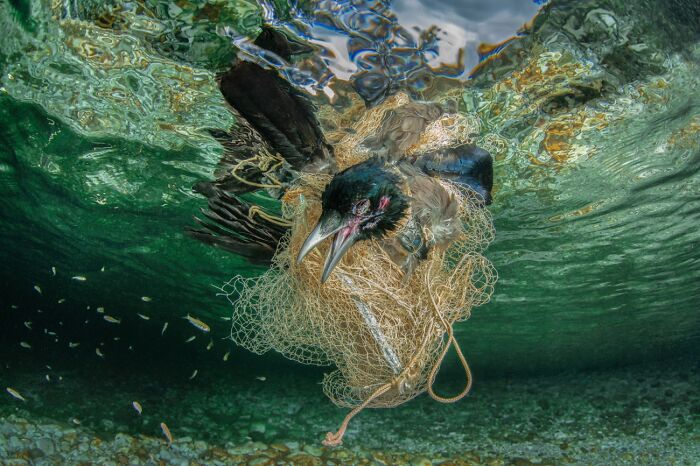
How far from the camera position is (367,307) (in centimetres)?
376

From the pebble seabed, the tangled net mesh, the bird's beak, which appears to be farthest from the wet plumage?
the pebble seabed

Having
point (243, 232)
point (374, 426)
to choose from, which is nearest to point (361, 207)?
point (243, 232)

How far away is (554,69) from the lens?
5.34 metres

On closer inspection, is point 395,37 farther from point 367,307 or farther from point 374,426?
point 374,426

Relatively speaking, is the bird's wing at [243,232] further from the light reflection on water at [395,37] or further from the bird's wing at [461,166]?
the bird's wing at [461,166]

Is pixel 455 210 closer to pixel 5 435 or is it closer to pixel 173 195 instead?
pixel 173 195

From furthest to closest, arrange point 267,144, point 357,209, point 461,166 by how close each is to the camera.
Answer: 1. point 461,166
2. point 267,144
3. point 357,209

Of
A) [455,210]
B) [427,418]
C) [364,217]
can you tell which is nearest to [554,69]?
[455,210]

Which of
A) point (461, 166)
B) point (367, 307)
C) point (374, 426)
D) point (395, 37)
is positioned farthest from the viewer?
point (374, 426)

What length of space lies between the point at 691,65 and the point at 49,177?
14.4m

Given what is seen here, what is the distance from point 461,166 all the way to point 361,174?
2.75 metres

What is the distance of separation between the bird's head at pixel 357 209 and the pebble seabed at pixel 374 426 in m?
6.72

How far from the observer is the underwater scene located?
13.6 ft

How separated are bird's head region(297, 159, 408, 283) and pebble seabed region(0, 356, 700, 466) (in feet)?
22.1
